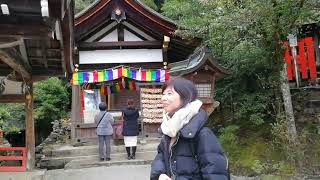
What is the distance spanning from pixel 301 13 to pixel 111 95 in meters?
8.40

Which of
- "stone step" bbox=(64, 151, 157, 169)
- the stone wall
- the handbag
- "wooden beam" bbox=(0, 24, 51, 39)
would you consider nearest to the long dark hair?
"wooden beam" bbox=(0, 24, 51, 39)

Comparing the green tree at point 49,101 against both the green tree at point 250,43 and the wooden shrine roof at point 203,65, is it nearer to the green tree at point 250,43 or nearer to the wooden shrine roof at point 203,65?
the green tree at point 250,43

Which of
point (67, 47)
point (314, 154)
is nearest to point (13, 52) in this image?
point (67, 47)

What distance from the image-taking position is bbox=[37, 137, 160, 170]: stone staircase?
40.4 ft

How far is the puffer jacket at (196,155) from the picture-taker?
3246 mm

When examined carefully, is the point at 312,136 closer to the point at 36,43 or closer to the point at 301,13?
the point at 301,13

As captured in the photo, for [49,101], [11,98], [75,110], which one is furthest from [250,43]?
[49,101]

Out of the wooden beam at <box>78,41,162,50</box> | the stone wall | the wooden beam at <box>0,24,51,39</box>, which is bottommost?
the stone wall

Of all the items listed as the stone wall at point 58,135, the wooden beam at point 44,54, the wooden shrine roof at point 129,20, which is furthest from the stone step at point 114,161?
the wooden shrine roof at point 129,20

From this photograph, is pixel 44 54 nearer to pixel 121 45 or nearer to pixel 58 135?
pixel 121 45

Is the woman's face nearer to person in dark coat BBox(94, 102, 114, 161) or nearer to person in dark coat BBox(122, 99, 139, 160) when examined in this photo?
person in dark coat BBox(94, 102, 114, 161)

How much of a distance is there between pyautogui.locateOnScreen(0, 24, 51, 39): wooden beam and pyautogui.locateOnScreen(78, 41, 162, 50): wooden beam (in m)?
10.0

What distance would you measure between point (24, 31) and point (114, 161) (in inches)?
282

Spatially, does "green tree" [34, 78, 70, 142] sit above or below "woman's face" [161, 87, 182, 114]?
above
